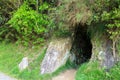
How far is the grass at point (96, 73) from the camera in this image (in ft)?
26.3

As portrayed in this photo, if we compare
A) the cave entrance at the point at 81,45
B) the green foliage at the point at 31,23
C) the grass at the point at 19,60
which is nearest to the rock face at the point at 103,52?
the cave entrance at the point at 81,45

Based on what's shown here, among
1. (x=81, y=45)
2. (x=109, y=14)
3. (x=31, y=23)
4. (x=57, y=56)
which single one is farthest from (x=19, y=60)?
(x=109, y=14)

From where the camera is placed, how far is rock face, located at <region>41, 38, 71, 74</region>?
9609mm

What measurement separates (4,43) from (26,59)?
4013mm

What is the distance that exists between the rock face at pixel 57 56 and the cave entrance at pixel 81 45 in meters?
0.26

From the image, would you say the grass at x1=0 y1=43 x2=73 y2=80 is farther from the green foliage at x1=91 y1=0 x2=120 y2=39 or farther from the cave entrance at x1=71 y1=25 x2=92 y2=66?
the green foliage at x1=91 y1=0 x2=120 y2=39

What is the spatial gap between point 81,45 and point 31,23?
310 centimetres

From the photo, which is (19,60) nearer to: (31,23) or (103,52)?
(31,23)

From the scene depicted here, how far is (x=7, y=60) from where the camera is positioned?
12398mm

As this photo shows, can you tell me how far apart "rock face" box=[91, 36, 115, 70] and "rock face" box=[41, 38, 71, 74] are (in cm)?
128

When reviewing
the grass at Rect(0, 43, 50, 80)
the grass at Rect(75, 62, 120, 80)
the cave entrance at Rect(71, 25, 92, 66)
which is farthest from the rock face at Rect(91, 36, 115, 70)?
the grass at Rect(0, 43, 50, 80)

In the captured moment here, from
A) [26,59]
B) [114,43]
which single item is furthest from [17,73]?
[114,43]

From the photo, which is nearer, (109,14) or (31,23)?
(109,14)

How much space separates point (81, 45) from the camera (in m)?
10.0
